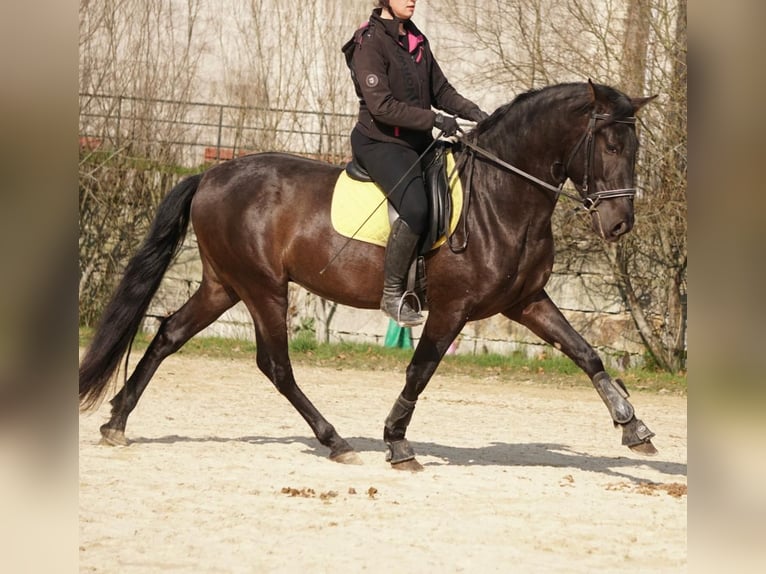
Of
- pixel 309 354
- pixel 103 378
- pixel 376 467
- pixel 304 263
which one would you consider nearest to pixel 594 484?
pixel 376 467

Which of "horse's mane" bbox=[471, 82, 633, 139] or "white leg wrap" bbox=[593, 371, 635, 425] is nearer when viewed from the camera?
"horse's mane" bbox=[471, 82, 633, 139]

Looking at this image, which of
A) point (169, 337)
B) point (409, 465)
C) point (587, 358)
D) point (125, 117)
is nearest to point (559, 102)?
point (587, 358)

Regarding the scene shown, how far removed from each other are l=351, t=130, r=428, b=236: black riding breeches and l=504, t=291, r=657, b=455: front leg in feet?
3.09

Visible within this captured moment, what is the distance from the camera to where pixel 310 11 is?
1614 cm

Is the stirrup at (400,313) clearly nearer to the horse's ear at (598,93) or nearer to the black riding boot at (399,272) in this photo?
the black riding boot at (399,272)

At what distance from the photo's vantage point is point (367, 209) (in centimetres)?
690

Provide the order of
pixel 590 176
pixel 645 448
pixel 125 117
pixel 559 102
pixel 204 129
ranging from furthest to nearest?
pixel 204 129 < pixel 125 117 < pixel 559 102 < pixel 645 448 < pixel 590 176

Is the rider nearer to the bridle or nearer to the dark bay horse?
the dark bay horse

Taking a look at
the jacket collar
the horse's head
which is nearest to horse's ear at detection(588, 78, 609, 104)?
the horse's head

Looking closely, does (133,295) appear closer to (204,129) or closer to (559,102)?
(559,102)

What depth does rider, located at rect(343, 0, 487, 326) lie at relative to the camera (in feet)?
21.6

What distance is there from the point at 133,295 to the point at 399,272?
216 centimetres
